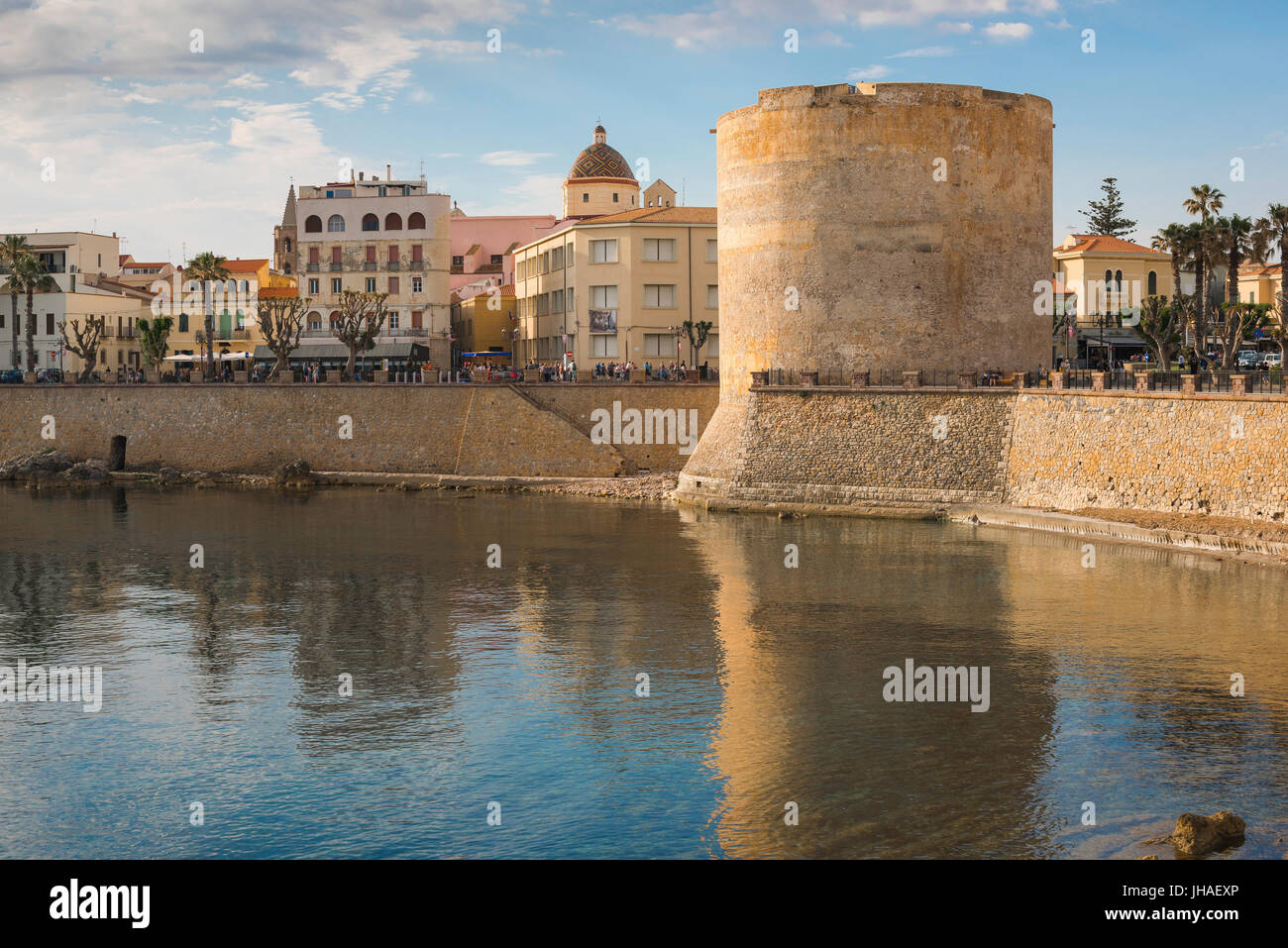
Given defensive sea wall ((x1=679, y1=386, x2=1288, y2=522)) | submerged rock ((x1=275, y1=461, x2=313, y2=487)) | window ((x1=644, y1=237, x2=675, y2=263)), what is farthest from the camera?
window ((x1=644, y1=237, x2=675, y2=263))

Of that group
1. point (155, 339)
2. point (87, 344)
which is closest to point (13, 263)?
point (87, 344)

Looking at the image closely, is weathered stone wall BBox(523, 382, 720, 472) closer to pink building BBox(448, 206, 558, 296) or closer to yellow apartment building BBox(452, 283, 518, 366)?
yellow apartment building BBox(452, 283, 518, 366)

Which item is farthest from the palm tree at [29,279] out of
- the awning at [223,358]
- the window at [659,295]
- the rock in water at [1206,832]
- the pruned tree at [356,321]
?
the rock in water at [1206,832]

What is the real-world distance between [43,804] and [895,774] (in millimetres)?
10902

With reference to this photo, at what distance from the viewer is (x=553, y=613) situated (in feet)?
98.1

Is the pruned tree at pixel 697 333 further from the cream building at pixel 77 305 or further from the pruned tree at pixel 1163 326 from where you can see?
the cream building at pixel 77 305

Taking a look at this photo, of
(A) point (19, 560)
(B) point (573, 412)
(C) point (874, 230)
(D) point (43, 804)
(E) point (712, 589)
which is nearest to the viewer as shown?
(D) point (43, 804)

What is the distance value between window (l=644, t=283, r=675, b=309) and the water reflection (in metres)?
23.7

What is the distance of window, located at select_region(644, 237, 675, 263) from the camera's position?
200 feet

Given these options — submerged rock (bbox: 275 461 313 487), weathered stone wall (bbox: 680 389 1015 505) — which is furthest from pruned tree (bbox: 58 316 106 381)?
weathered stone wall (bbox: 680 389 1015 505)

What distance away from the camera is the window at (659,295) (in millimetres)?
61094

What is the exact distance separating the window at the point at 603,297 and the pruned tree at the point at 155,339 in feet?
69.3

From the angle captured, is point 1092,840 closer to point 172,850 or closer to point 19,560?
point 172,850
